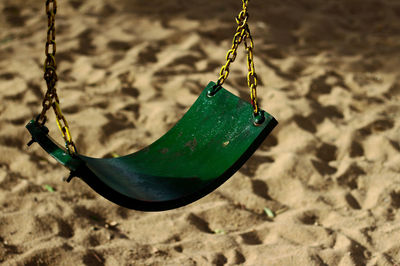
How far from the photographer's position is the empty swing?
1.73 meters

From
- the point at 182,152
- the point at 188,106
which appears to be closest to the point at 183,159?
the point at 182,152

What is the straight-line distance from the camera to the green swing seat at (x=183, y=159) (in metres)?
1.78

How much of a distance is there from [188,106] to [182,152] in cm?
148

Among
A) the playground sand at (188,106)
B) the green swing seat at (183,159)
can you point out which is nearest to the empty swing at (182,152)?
the green swing seat at (183,159)

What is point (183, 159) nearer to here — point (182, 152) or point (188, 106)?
point (182, 152)

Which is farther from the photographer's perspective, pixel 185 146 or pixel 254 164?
pixel 254 164

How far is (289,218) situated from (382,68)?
2.03 meters

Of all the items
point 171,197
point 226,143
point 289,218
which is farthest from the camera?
point 289,218

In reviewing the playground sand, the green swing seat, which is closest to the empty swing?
the green swing seat

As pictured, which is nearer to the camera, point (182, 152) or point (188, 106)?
point (182, 152)

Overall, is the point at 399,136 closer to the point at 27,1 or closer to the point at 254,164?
the point at 254,164

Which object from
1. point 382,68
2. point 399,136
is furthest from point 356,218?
point 382,68

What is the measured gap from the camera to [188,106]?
3664 mm

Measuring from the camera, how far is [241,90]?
3857 millimetres
